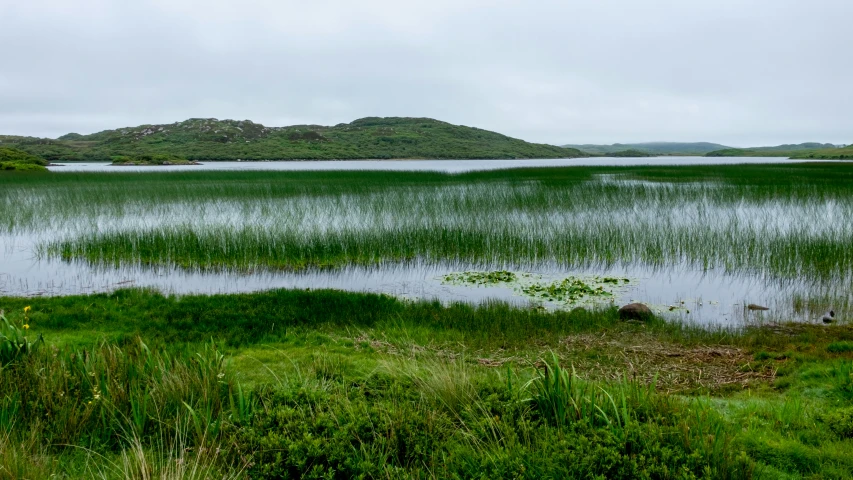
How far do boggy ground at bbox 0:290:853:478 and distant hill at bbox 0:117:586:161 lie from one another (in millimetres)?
100104

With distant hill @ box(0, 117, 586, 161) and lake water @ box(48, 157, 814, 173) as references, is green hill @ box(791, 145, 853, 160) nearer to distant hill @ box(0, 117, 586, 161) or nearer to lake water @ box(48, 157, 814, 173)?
lake water @ box(48, 157, 814, 173)

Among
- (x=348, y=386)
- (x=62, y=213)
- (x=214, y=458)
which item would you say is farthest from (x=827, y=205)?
(x=62, y=213)

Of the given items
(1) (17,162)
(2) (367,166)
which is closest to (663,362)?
(2) (367,166)

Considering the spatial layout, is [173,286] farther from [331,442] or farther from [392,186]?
[392,186]

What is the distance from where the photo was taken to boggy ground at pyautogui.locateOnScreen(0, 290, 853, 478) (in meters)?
3.67

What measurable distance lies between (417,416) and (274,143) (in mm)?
121763

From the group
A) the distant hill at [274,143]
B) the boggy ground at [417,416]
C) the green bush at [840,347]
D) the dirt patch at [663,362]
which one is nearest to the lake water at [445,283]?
the green bush at [840,347]

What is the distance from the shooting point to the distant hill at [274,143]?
103688 millimetres

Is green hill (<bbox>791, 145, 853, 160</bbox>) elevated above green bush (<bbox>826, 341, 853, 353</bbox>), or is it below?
above

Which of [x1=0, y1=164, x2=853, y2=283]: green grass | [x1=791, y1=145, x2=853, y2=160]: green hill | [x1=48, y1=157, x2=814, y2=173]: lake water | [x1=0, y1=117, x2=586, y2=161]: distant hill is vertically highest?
[x1=0, y1=117, x2=586, y2=161]: distant hill

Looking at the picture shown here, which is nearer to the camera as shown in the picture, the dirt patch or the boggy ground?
the boggy ground

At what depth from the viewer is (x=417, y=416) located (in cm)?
419

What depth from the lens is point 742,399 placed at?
5.37 meters

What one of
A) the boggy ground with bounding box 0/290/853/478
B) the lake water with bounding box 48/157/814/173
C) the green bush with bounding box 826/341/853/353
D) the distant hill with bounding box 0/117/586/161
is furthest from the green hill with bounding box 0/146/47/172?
the green bush with bounding box 826/341/853/353
